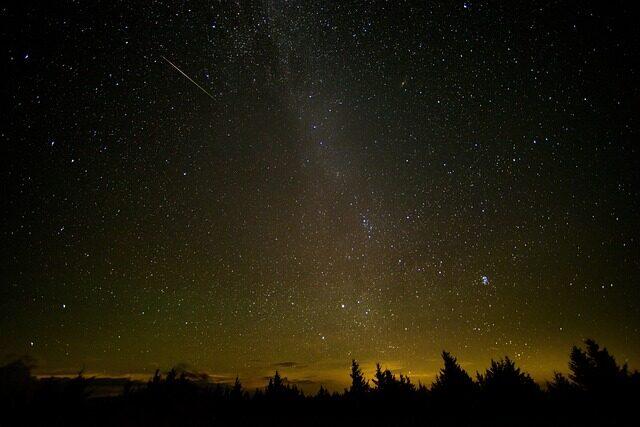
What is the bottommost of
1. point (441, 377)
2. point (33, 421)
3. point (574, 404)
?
point (33, 421)

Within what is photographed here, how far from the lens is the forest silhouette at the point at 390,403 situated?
20297 mm

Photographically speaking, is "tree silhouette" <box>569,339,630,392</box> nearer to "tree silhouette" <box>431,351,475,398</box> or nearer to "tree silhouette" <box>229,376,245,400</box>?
"tree silhouette" <box>431,351,475,398</box>

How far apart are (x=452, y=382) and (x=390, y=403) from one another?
851 centimetres

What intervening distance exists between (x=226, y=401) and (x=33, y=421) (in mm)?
22019

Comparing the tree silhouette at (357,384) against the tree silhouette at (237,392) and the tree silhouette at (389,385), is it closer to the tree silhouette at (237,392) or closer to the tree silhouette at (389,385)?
the tree silhouette at (389,385)

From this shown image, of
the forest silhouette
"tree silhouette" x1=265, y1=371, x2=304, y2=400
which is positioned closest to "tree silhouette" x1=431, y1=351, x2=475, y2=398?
the forest silhouette

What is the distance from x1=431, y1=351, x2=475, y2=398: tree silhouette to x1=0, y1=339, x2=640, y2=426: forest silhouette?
0.07 meters

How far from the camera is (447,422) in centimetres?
2028

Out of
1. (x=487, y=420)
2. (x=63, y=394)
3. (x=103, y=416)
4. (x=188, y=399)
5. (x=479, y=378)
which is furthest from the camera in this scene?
(x=188, y=399)

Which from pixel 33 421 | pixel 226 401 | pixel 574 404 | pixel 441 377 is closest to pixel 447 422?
pixel 441 377

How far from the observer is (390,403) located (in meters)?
30.0

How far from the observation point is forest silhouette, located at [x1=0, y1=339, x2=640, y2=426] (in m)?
20.3

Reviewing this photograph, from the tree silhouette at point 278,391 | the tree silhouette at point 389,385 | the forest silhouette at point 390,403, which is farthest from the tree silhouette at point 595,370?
the tree silhouette at point 278,391

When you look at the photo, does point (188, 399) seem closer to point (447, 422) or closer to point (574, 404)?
point (447, 422)
